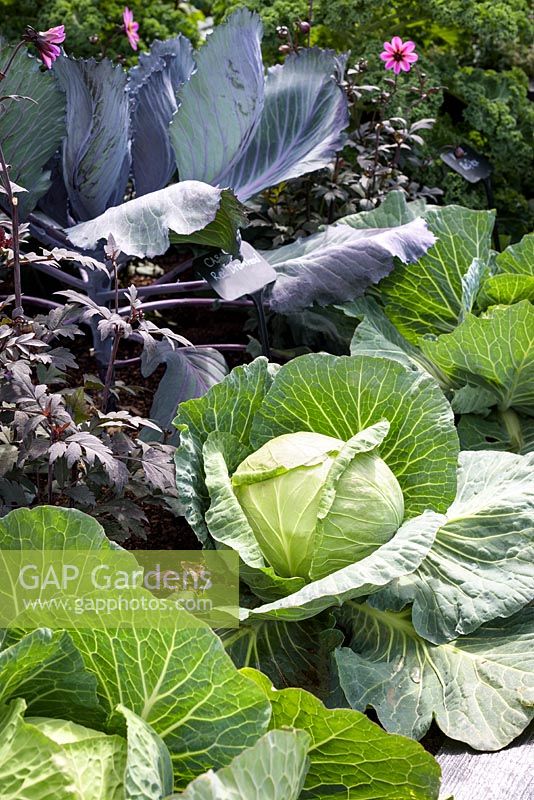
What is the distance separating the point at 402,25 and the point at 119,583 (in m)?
2.81

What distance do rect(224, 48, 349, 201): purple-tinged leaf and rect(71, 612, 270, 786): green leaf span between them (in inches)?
63.3

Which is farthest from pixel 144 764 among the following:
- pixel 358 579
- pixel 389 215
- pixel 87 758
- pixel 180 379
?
pixel 389 215

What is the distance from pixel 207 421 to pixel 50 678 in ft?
2.28

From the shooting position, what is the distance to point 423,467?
182 centimetres

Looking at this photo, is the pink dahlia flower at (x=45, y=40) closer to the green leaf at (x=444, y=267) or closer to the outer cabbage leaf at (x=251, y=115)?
the outer cabbage leaf at (x=251, y=115)

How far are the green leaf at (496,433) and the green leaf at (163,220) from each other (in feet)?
2.53

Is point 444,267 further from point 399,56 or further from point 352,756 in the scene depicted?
point 352,756

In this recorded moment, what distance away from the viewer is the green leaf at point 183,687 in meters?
1.22

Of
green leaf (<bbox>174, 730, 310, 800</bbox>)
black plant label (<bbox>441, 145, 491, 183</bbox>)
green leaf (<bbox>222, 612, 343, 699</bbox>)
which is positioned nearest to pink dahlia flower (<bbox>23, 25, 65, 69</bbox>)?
green leaf (<bbox>222, 612, 343, 699</bbox>)

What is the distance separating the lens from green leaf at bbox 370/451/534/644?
171 cm

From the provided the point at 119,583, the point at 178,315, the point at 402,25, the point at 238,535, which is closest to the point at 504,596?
the point at 238,535

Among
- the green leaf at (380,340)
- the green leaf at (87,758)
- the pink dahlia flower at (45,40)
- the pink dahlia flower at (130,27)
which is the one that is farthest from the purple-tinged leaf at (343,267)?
the green leaf at (87,758)

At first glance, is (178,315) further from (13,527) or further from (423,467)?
(13,527)

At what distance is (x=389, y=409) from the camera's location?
182 centimetres
